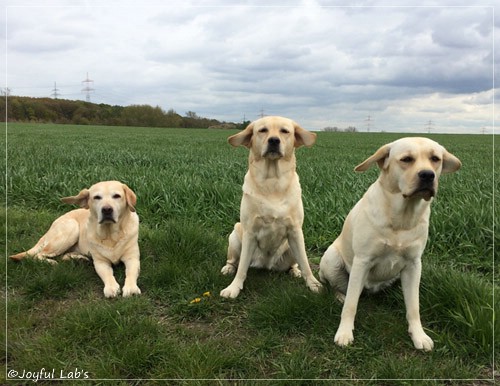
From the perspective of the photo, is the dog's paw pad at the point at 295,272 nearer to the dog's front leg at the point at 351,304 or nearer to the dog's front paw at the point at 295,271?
the dog's front paw at the point at 295,271

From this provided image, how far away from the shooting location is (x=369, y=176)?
8.18 meters

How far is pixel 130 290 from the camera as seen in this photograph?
3658 mm

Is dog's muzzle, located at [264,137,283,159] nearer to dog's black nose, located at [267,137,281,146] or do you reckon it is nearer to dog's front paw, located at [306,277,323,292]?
dog's black nose, located at [267,137,281,146]

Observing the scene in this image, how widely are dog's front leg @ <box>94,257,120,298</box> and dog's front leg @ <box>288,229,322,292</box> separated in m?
1.72

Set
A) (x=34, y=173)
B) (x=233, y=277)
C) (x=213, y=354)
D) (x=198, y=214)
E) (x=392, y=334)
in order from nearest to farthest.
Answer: (x=213, y=354), (x=392, y=334), (x=233, y=277), (x=198, y=214), (x=34, y=173)

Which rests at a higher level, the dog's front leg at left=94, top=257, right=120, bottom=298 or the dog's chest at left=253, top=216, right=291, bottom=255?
the dog's chest at left=253, top=216, right=291, bottom=255

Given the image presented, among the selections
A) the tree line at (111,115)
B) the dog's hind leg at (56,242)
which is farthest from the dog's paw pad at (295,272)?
the tree line at (111,115)

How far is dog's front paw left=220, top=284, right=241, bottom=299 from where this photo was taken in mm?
3621

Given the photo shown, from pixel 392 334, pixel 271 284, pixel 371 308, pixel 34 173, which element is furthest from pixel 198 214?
pixel 34 173

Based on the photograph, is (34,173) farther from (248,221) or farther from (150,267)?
(248,221)

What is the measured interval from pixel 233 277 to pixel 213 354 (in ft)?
4.43

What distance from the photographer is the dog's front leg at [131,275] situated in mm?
3656

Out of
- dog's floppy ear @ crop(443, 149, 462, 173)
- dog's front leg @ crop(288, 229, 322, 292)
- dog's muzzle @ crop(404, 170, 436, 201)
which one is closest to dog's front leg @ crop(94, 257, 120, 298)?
dog's front leg @ crop(288, 229, 322, 292)

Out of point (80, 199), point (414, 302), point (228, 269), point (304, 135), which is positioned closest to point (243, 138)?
point (304, 135)
